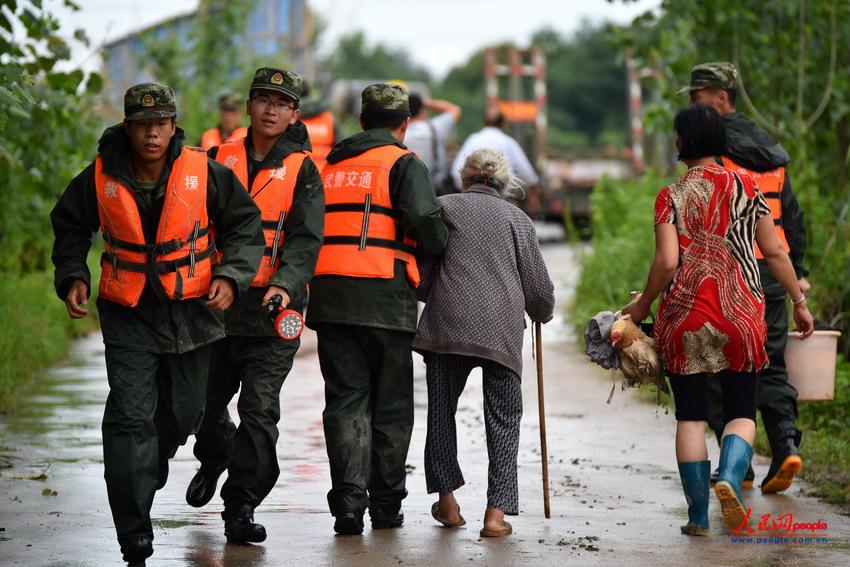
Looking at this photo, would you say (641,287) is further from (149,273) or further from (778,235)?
(149,273)

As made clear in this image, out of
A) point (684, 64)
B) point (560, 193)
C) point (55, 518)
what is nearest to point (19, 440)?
point (55, 518)

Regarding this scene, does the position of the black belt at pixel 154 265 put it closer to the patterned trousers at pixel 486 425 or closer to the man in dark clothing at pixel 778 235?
Answer: the patterned trousers at pixel 486 425

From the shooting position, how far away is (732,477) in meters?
6.65

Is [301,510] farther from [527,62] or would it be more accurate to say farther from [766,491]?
[527,62]

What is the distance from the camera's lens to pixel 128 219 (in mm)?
6102

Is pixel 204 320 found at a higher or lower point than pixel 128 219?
lower

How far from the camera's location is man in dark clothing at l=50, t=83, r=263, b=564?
607 cm

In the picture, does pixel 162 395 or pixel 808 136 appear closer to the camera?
pixel 162 395

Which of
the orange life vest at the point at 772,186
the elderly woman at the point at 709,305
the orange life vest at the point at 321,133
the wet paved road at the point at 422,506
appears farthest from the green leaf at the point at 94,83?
the elderly woman at the point at 709,305

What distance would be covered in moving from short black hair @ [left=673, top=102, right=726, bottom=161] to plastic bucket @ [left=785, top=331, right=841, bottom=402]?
120 cm

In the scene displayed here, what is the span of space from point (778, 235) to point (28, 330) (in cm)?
609

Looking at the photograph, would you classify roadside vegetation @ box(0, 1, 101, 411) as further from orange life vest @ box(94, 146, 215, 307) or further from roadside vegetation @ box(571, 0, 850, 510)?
roadside vegetation @ box(571, 0, 850, 510)

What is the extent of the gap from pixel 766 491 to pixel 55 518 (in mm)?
3217

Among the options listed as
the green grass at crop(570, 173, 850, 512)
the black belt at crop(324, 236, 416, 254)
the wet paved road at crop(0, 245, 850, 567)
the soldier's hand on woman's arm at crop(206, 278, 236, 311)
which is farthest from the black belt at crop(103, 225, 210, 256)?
the green grass at crop(570, 173, 850, 512)
